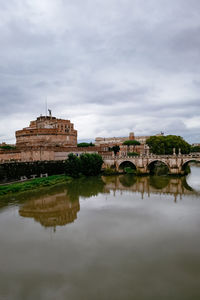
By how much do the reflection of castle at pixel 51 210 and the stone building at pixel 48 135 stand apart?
26989mm

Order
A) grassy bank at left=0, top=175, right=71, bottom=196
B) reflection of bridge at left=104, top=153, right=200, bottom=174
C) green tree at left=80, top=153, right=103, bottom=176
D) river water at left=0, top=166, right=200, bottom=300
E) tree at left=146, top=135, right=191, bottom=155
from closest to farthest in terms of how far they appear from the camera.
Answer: river water at left=0, top=166, right=200, bottom=300, grassy bank at left=0, top=175, right=71, bottom=196, reflection of bridge at left=104, top=153, right=200, bottom=174, green tree at left=80, top=153, right=103, bottom=176, tree at left=146, top=135, right=191, bottom=155

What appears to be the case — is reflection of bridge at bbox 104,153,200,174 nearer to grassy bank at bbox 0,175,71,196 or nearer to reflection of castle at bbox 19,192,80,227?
grassy bank at bbox 0,175,71,196

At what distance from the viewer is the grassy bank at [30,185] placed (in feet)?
78.7

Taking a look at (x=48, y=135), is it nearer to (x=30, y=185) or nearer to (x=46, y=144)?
(x=46, y=144)

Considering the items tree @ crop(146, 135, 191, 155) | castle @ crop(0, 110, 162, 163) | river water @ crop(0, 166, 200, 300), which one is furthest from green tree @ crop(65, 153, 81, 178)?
tree @ crop(146, 135, 191, 155)

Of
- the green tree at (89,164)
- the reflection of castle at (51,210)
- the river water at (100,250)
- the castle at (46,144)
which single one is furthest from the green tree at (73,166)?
the river water at (100,250)

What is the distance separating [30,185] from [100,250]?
1743 centimetres

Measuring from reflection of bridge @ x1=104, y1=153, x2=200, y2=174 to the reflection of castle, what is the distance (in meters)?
18.9

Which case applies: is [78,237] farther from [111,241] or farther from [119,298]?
[119,298]

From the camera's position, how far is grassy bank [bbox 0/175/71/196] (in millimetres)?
24000

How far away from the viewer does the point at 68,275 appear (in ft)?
30.3

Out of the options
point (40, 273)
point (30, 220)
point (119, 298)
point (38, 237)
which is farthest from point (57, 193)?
point (119, 298)

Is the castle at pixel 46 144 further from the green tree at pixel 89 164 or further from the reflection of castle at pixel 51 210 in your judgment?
the reflection of castle at pixel 51 210

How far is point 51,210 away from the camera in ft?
61.7
